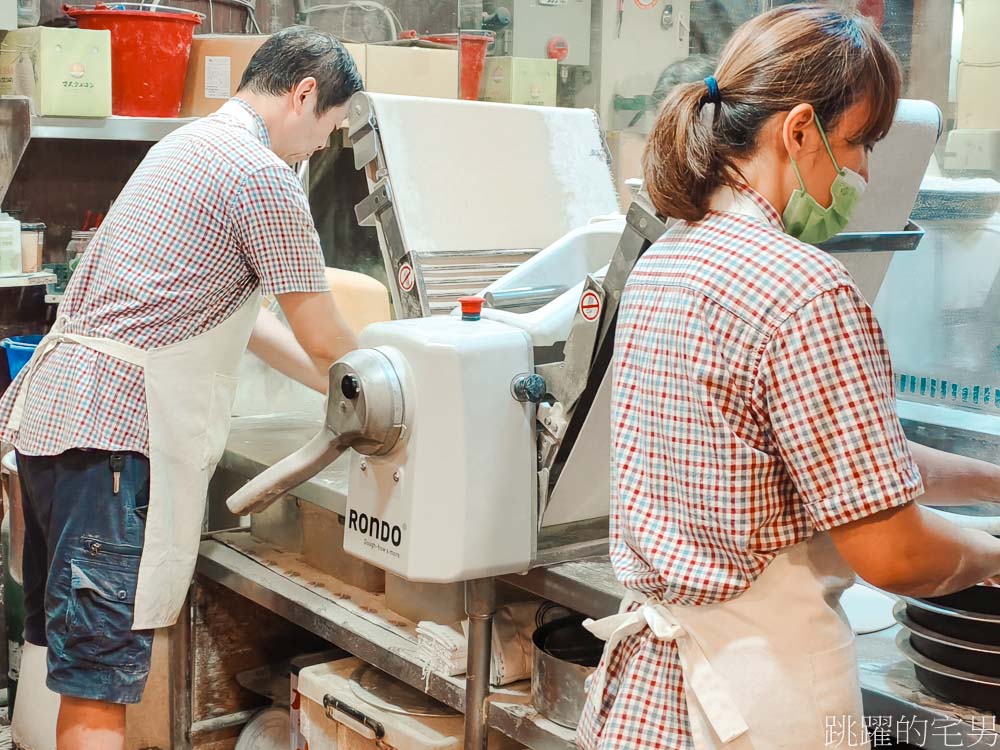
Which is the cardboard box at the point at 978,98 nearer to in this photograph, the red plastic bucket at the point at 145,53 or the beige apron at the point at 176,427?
the beige apron at the point at 176,427

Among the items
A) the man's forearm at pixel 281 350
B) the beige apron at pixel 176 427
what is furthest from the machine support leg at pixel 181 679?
the man's forearm at pixel 281 350

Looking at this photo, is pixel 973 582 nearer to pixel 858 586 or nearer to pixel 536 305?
pixel 858 586

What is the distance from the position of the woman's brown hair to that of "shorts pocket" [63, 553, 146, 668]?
4.33 feet

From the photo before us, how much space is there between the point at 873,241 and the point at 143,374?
1.26 m

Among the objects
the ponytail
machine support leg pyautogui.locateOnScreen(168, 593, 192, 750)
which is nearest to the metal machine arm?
the ponytail

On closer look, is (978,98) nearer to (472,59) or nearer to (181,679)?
(472,59)

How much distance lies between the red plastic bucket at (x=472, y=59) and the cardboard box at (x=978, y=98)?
1.28 meters

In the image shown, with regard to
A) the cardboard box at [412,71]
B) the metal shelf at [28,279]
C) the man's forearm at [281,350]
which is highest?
the cardboard box at [412,71]

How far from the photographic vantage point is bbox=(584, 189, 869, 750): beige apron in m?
1.18

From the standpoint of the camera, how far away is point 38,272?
3.04 m

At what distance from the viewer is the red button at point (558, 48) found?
2.72 m

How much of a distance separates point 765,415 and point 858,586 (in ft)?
2.51

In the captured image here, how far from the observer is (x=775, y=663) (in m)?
1.19

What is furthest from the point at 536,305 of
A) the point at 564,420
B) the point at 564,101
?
the point at 564,101
